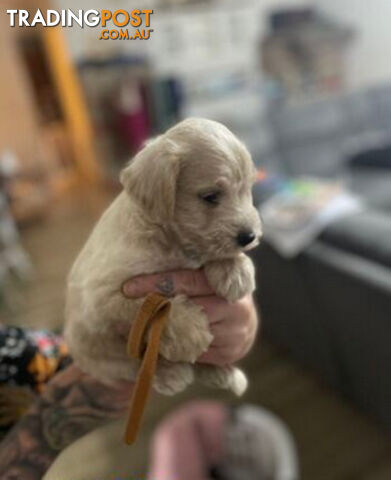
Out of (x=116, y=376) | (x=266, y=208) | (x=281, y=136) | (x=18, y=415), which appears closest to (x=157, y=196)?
(x=116, y=376)

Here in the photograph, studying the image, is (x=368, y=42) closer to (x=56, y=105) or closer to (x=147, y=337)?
(x=56, y=105)

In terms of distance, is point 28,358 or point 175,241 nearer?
point 175,241

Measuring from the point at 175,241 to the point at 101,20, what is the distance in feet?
0.59

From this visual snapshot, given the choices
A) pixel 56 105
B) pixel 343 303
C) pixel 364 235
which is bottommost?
pixel 343 303

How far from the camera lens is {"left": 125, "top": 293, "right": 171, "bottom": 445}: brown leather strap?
26cm

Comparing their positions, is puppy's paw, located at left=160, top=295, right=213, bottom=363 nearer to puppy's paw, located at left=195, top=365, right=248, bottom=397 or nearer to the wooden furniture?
puppy's paw, located at left=195, top=365, right=248, bottom=397

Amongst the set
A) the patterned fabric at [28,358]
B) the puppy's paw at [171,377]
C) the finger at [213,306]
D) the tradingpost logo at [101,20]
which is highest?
the tradingpost logo at [101,20]

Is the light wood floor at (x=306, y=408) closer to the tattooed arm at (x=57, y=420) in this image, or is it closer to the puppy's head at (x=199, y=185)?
the tattooed arm at (x=57, y=420)

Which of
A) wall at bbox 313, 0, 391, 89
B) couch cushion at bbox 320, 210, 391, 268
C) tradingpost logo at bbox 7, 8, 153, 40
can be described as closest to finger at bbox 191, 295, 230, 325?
tradingpost logo at bbox 7, 8, 153, 40

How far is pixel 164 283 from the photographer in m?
0.28

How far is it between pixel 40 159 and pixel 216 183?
0.47 meters

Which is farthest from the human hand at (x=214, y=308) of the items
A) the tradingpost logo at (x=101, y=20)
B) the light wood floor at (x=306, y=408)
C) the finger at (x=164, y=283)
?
the light wood floor at (x=306, y=408)

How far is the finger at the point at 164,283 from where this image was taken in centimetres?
28

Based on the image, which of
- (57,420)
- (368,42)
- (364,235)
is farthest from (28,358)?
(368,42)
